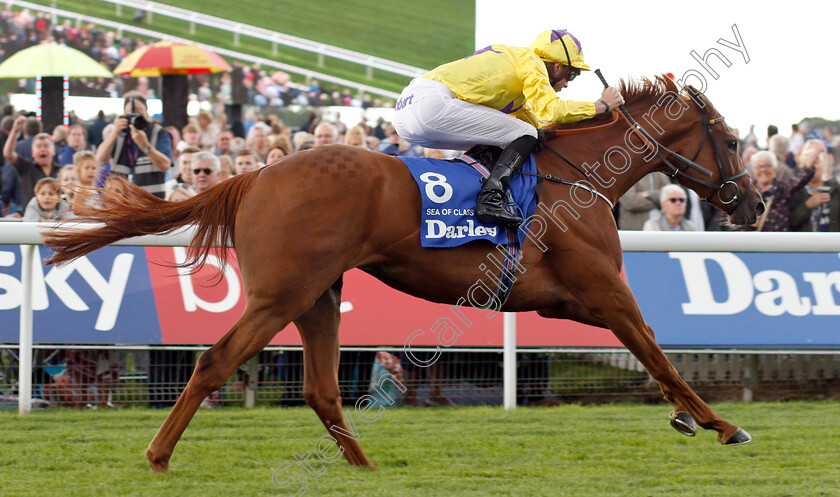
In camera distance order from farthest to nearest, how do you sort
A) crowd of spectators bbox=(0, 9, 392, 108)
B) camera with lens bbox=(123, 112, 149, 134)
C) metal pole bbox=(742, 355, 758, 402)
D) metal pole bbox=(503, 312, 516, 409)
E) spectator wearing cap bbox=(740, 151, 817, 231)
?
1. crowd of spectators bbox=(0, 9, 392, 108)
2. camera with lens bbox=(123, 112, 149, 134)
3. spectator wearing cap bbox=(740, 151, 817, 231)
4. metal pole bbox=(742, 355, 758, 402)
5. metal pole bbox=(503, 312, 516, 409)

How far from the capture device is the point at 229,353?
3.72m

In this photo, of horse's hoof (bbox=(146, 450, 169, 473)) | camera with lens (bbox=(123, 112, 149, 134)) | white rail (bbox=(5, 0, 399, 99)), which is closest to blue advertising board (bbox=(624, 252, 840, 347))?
horse's hoof (bbox=(146, 450, 169, 473))

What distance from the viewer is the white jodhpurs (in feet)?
13.3

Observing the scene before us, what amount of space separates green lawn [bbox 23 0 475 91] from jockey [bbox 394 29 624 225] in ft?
19.6

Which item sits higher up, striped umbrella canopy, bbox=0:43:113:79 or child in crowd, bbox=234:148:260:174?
striped umbrella canopy, bbox=0:43:113:79

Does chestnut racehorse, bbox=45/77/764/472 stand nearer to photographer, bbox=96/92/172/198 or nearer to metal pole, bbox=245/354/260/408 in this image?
metal pole, bbox=245/354/260/408

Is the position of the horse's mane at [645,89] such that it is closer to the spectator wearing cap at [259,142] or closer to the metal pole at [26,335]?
the metal pole at [26,335]

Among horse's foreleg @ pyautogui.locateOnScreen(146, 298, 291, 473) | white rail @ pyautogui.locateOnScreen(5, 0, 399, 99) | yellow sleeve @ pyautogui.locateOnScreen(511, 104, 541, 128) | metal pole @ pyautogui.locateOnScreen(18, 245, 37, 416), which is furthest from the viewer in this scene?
Answer: white rail @ pyautogui.locateOnScreen(5, 0, 399, 99)

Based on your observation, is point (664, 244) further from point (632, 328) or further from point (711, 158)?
point (632, 328)

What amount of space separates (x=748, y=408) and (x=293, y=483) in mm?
3089

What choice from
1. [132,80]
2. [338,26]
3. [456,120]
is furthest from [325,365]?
[338,26]

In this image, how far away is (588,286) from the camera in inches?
158

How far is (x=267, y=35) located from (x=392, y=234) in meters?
7.19

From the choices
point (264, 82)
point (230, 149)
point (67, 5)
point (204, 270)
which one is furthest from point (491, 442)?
point (67, 5)
